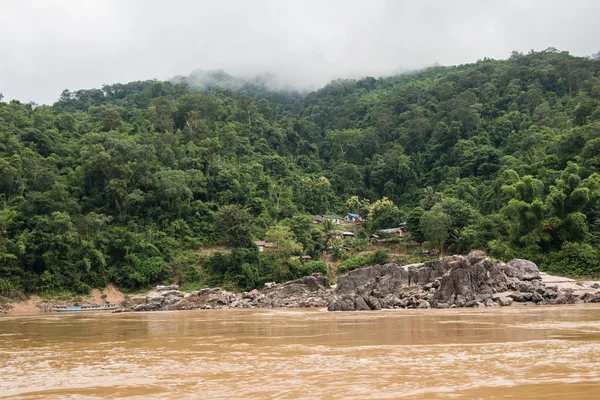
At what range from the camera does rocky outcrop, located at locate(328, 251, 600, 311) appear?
30.1 meters

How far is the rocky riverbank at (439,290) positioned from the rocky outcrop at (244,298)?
0.27 ft

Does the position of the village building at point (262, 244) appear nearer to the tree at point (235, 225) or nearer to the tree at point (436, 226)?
the tree at point (235, 225)

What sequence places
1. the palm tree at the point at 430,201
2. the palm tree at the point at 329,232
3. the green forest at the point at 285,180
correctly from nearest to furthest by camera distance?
the green forest at the point at 285,180, the palm tree at the point at 329,232, the palm tree at the point at 430,201

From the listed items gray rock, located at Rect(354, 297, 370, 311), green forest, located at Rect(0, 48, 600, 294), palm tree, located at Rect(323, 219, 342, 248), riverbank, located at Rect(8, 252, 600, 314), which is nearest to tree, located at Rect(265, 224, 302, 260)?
green forest, located at Rect(0, 48, 600, 294)

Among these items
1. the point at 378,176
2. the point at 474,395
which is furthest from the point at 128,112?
the point at 474,395

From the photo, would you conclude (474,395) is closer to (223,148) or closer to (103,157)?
(103,157)

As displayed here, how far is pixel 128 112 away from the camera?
82.4m

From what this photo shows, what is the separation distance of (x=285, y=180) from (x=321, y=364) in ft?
212

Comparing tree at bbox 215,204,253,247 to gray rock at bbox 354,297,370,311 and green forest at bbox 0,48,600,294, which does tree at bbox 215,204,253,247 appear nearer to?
green forest at bbox 0,48,600,294

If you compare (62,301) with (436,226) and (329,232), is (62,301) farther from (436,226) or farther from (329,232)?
(436,226)

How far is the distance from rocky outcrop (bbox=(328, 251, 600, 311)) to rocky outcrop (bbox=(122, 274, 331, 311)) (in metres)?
6.68

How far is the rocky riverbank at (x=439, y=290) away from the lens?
99.2 feet

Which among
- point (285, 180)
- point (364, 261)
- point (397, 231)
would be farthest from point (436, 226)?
point (285, 180)

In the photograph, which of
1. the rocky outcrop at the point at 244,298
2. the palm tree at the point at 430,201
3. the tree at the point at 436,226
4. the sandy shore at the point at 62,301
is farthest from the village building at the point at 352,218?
the sandy shore at the point at 62,301
